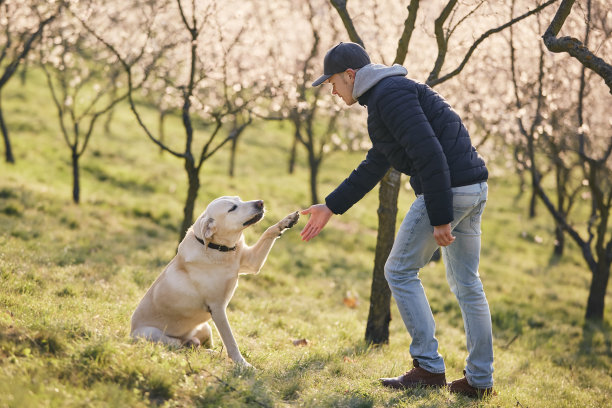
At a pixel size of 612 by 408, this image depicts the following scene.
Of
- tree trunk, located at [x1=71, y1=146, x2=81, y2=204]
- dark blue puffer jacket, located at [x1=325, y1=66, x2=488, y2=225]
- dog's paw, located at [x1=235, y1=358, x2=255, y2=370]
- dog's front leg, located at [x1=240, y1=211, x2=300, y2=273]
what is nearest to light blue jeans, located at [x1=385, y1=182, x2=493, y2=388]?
dark blue puffer jacket, located at [x1=325, y1=66, x2=488, y2=225]

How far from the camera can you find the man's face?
3969mm

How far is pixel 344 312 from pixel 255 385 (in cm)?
466

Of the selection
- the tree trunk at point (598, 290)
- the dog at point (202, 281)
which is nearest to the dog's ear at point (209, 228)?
the dog at point (202, 281)

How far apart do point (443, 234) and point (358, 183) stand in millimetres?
862

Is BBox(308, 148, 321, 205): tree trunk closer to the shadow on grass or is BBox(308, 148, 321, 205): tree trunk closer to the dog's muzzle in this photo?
the shadow on grass

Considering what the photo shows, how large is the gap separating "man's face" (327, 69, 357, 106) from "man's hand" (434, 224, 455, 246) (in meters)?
1.11

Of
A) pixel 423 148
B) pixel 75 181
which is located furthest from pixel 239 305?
pixel 75 181

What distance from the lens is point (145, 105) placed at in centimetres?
3269

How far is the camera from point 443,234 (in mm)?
3623

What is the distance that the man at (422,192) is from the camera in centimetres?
357

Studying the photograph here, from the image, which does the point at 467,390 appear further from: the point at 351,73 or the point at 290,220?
the point at 351,73

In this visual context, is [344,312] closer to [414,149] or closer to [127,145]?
[414,149]

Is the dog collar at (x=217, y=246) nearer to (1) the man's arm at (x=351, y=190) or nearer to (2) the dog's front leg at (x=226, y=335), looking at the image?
(2) the dog's front leg at (x=226, y=335)

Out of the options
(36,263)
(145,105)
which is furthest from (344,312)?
(145,105)
